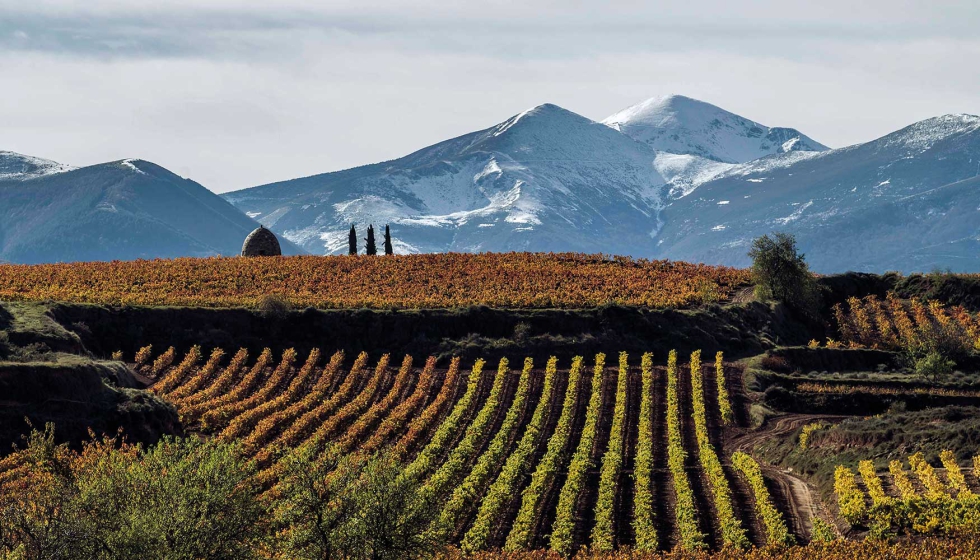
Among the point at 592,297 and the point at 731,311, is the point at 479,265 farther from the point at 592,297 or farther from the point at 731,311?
the point at 731,311

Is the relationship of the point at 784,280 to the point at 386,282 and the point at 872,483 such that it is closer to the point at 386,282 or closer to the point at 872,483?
the point at 386,282

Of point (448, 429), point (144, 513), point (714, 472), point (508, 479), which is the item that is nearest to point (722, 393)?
point (714, 472)

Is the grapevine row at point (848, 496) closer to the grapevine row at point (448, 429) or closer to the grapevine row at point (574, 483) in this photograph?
the grapevine row at point (574, 483)

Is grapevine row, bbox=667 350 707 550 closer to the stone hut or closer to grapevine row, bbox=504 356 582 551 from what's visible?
grapevine row, bbox=504 356 582 551

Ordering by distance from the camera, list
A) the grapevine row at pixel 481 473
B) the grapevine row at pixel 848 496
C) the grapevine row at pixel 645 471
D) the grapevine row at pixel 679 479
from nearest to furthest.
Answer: the grapevine row at pixel 679 479 → the grapevine row at pixel 481 473 → the grapevine row at pixel 848 496 → the grapevine row at pixel 645 471

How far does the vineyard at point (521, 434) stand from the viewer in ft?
166

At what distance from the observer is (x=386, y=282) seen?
320 ft

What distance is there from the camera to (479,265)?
104m

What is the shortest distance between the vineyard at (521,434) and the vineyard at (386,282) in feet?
31.9

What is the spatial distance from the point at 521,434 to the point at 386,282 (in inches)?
1357

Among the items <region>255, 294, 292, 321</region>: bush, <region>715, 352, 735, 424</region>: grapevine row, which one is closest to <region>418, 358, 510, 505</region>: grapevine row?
<region>715, 352, 735, 424</region>: grapevine row

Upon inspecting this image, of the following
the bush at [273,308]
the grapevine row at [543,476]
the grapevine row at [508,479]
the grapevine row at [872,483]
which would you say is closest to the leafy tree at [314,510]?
the grapevine row at [508,479]

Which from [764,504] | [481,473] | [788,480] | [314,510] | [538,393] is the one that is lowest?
[764,504]

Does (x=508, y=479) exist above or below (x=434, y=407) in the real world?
below
